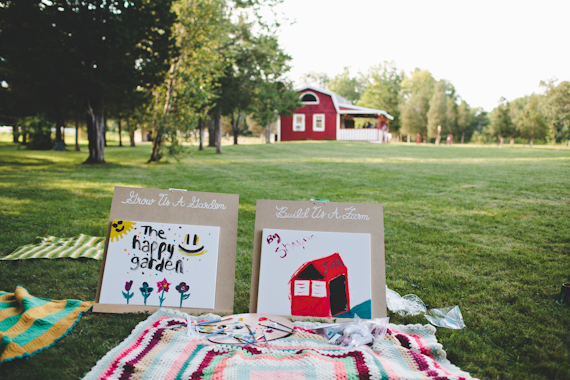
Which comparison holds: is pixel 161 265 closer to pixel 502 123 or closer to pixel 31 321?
A: pixel 31 321

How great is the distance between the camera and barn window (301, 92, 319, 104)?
32.3 m

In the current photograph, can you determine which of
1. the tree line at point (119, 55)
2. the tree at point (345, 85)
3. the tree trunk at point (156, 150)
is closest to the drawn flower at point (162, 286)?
the tree line at point (119, 55)

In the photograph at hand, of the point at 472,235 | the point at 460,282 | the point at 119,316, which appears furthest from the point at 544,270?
the point at 119,316

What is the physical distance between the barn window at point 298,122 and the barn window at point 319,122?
103cm

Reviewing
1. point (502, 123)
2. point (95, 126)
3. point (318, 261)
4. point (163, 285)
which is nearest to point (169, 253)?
point (163, 285)

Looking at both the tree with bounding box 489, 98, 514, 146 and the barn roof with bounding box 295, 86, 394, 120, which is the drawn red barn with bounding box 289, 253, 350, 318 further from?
the tree with bounding box 489, 98, 514, 146

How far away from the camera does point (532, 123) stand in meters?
39.6

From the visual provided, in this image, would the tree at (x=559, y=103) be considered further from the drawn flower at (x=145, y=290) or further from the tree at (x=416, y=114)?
the drawn flower at (x=145, y=290)

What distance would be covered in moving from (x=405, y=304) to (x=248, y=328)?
132 centimetres

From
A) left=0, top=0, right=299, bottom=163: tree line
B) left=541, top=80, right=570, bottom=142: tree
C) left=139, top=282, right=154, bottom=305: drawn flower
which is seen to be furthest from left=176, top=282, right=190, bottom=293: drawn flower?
left=541, top=80, right=570, bottom=142: tree

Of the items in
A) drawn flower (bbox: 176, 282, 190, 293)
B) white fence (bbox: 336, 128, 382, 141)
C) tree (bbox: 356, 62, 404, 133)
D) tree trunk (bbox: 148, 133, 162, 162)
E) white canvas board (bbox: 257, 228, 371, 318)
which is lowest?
drawn flower (bbox: 176, 282, 190, 293)

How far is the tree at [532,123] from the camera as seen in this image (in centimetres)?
3912

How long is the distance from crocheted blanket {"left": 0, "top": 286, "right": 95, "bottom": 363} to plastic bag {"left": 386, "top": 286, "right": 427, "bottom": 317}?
231 centimetres

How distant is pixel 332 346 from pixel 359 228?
935 millimetres
